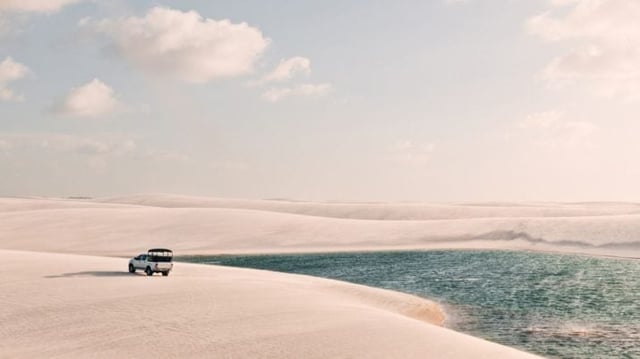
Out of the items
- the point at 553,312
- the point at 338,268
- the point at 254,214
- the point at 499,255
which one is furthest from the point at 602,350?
the point at 254,214

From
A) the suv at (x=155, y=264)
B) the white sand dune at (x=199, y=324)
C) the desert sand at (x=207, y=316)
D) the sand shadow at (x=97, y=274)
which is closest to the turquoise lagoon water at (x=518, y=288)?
the desert sand at (x=207, y=316)

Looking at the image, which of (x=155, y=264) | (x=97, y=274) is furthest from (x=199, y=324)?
(x=97, y=274)

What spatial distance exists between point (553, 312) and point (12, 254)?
37.1 metres

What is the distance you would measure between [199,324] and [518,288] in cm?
2987

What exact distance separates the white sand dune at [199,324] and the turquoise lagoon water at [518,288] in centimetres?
457

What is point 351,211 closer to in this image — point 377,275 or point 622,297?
point 377,275

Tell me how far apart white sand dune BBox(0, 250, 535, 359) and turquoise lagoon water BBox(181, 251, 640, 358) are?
15.0 ft

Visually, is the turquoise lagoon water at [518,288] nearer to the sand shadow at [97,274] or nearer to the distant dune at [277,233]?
the distant dune at [277,233]

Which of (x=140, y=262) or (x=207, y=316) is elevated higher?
(x=140, y=262)

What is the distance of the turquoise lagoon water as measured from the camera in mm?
30766

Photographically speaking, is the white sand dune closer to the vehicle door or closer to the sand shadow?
the sand shadow

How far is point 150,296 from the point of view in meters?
29.6

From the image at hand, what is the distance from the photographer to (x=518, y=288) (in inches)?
1877

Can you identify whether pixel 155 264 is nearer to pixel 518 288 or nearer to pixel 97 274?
pixel 97 274
